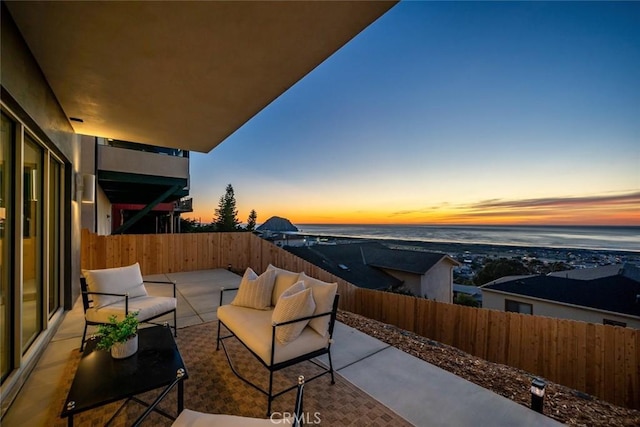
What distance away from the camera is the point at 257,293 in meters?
2.85

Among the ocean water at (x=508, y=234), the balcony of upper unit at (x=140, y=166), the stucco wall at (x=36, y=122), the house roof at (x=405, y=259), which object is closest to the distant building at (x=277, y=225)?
the ocean water at (x=508, y=234)

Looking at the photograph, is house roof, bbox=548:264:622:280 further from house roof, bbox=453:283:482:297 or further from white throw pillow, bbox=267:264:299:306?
white throw pillow, bbox=267:264:299:306

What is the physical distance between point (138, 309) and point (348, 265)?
36.3 ft

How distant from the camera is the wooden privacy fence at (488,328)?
320 centimetres

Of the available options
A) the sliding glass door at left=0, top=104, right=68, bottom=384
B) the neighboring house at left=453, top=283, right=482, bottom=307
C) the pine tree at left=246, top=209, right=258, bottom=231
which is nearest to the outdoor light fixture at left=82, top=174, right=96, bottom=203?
the sliding glass door at left=0, top=104, right=68, bottom=384

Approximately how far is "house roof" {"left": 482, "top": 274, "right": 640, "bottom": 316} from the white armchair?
1109 cm

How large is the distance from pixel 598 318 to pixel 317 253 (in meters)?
10.6

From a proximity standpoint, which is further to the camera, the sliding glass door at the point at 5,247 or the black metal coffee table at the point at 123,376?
the sliding glass door at the point at 5,247

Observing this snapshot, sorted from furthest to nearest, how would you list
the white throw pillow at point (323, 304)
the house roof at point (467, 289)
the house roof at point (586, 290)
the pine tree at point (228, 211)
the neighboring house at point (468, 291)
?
1. the pine tree at point (228, 211)
2. the house roof at point (467, 289)
3. the neighboring house at point (468, 291)
4. the house roof at point (586, 290)
5. the white throw pillow at point (323, 304)

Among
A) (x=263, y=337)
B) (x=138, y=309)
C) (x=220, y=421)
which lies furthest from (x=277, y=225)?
(x=220, y=421)

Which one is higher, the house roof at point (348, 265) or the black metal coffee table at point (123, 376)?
the black metal coffee table at point (123, 376)

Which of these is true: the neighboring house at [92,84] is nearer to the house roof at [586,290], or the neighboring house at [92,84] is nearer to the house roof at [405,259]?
the house roof at [405,259]

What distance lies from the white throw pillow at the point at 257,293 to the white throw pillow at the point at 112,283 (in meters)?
1.31

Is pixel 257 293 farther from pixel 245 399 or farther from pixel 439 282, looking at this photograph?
pixel 439 282
